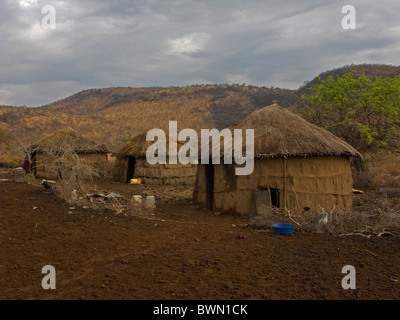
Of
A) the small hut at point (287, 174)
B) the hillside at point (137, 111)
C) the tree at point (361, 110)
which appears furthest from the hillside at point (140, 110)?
the small hut at point (287, 174)

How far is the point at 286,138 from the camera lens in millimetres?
9453

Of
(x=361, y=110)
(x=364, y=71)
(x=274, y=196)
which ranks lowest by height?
(x=274, y=196)

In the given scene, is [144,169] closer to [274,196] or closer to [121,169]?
[121,169]

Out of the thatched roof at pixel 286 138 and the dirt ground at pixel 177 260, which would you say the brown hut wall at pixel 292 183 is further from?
the dirt ground at pixel 177 260

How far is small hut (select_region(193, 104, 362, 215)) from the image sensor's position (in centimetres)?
911

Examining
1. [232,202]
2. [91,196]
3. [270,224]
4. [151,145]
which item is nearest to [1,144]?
[151,145]

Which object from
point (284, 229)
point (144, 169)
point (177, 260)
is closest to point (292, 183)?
point (284, 229)

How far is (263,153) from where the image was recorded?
9164 mm

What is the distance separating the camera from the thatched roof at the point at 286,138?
9.09 m

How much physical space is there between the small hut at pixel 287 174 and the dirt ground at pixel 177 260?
1.23 metres

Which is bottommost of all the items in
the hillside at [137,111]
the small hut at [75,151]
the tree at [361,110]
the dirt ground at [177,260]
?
the dirt ground at [177,260]

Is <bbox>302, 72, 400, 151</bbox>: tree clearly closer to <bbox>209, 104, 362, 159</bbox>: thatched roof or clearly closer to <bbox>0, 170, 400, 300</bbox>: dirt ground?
<bbox>209, 104, 362, 159</bbox>: thatched roof

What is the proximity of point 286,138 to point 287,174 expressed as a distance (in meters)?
0.93
